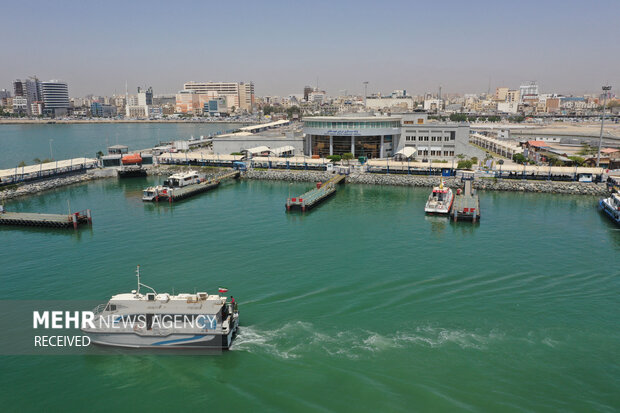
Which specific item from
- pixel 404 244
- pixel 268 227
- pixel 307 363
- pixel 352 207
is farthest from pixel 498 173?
pixel 307 363

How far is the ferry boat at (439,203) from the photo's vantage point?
36.2 m

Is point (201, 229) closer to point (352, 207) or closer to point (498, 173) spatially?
point (352, 207)

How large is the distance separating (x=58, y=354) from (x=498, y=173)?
46.9 metres

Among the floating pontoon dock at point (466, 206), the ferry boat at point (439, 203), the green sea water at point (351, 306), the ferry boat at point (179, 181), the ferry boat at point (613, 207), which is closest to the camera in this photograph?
the green sea water at point (351, 306)

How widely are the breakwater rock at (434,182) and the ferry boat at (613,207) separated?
7872 mm

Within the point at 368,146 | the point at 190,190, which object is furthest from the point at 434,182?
the point at 190,190

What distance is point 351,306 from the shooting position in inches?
755

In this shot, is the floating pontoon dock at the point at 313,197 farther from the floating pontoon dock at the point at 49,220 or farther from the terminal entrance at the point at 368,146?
the floating pontoon dock at the point at 49,220

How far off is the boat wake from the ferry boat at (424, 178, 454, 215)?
19965 mm

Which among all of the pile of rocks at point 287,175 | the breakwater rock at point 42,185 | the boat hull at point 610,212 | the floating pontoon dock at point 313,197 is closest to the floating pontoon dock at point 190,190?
the pile of rocks at point 287,175

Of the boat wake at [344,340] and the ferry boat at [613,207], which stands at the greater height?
the ferry boat at [613,207]

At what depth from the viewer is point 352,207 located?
131 ft

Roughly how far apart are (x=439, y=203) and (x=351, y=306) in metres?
20.7

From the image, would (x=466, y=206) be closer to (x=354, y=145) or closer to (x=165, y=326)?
(x=354, y=145)
